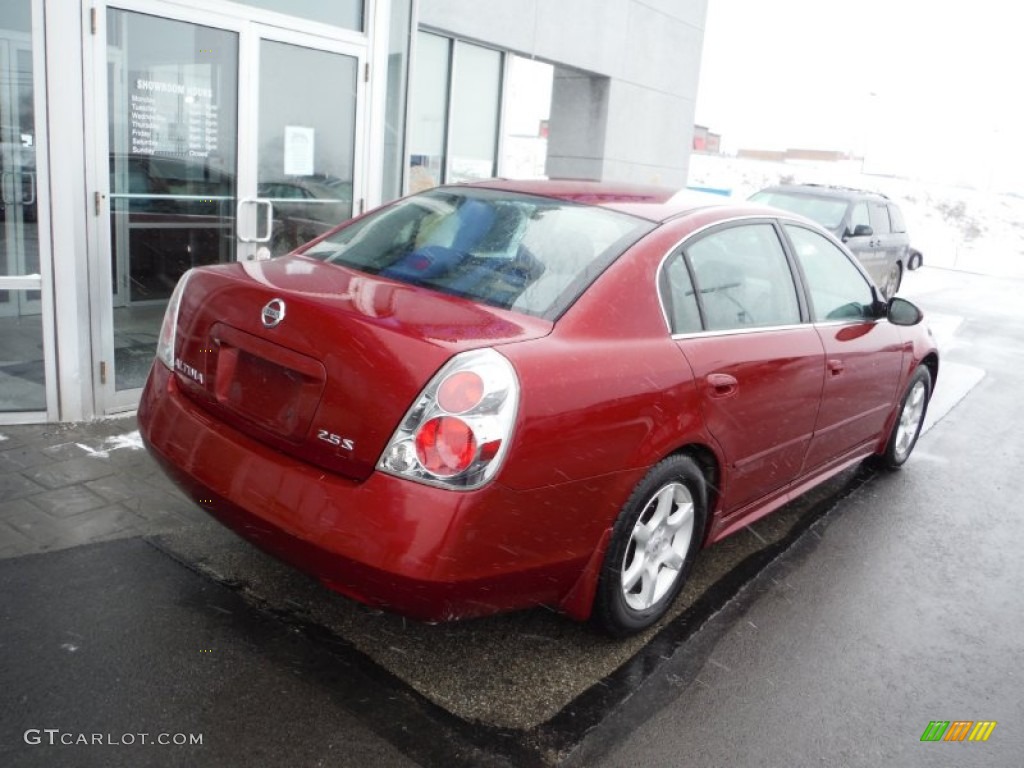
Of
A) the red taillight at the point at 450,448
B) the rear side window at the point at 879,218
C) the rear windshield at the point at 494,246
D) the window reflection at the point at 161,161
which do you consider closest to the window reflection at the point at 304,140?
the window reflection at the point at 161,161

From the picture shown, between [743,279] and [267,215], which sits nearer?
[743,279]

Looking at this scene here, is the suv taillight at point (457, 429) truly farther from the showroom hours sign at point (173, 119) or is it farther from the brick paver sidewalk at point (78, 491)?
the showroom hours sign at point (173, 119)

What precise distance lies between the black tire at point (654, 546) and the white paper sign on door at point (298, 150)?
406cm

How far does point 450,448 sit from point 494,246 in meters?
1.06

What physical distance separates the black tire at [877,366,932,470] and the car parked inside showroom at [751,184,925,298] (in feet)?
24.5

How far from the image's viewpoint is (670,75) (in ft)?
39.1

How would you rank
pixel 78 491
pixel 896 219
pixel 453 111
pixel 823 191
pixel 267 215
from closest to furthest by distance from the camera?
pixel 78 491, pixel 267 215, pixel 453 111, pixel 823 191, pixel 896 219

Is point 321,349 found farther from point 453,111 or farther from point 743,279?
point 453,111

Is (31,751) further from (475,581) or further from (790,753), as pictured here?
(790,753)

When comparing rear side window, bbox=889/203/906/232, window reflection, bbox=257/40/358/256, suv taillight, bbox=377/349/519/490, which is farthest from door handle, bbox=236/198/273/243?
rear side window, bbox=889/203/906/232

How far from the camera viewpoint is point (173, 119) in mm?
5379

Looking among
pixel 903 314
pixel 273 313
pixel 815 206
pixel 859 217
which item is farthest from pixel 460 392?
pixel 859 217

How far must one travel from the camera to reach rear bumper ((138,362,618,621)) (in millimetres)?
2465

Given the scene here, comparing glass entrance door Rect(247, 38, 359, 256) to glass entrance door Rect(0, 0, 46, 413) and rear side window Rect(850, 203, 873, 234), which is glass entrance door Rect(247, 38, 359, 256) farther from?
rear side window Rect(850, 203, 873, 234)
